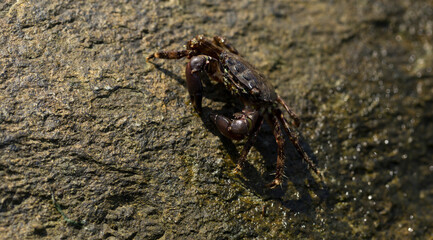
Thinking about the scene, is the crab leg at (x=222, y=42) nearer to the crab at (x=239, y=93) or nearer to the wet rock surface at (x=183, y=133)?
the crab at (x=239, y=93)

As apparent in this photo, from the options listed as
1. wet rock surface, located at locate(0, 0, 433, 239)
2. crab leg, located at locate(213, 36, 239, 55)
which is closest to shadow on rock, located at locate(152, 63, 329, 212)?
wet rock surface, located at locate(0, 0, 433, 239)

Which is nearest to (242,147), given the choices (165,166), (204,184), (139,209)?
(204,184)

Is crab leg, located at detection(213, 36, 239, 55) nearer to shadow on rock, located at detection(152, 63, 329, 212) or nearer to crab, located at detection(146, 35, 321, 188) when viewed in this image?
crab, located at detection(146, 35, 321, 188)

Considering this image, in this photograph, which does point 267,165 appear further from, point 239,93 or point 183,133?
point 183,133

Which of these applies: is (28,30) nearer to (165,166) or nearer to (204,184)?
(165,166)

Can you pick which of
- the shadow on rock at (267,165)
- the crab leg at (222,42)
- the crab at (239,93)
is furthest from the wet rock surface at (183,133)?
the crab leg at (222,42)

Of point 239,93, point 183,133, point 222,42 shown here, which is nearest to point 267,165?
point 239,93
